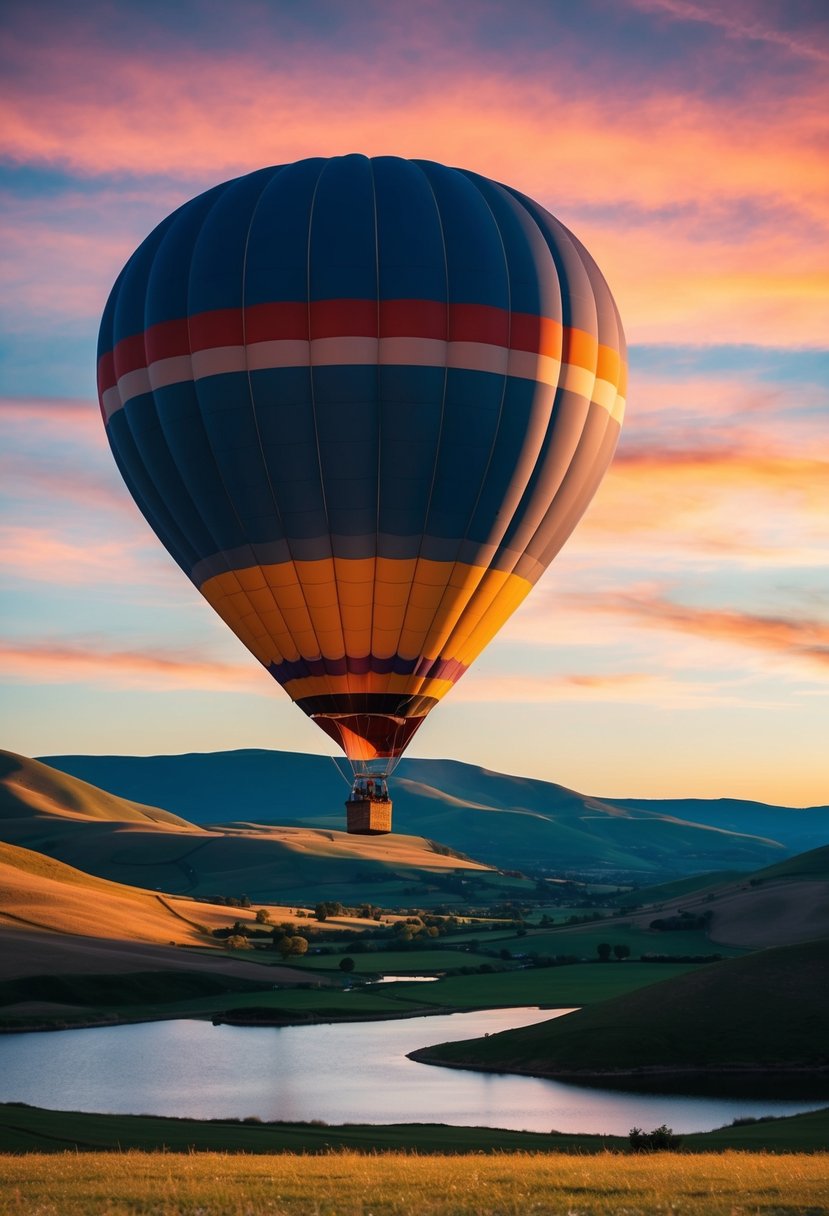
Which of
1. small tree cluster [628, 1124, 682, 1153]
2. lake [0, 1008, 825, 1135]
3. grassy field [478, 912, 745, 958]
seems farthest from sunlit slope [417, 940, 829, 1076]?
grassy field [478, 912, 745, 958]

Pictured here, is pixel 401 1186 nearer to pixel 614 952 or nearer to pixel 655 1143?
pixel 655 1143

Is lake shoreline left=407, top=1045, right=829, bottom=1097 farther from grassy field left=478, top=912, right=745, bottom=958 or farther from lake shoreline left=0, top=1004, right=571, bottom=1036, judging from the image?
grassy field left=478, top=912, right=745, bottom=958

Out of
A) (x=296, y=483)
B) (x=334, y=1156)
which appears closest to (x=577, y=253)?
(x=296, y=483)

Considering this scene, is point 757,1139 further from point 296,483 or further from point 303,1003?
point 303,1003

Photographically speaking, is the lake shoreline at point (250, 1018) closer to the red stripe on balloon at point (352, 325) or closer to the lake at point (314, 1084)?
the lake at point (314, 1084)

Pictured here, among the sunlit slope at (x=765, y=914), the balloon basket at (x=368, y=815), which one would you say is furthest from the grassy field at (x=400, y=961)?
the balloon basket at (x=368, y=815)

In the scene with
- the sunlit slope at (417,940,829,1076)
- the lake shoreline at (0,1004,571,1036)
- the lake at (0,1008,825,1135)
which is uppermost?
the sunlit slope at (417,940,829,1076)

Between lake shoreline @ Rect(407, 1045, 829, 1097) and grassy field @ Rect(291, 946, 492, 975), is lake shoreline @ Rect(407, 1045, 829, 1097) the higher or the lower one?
the lower one
